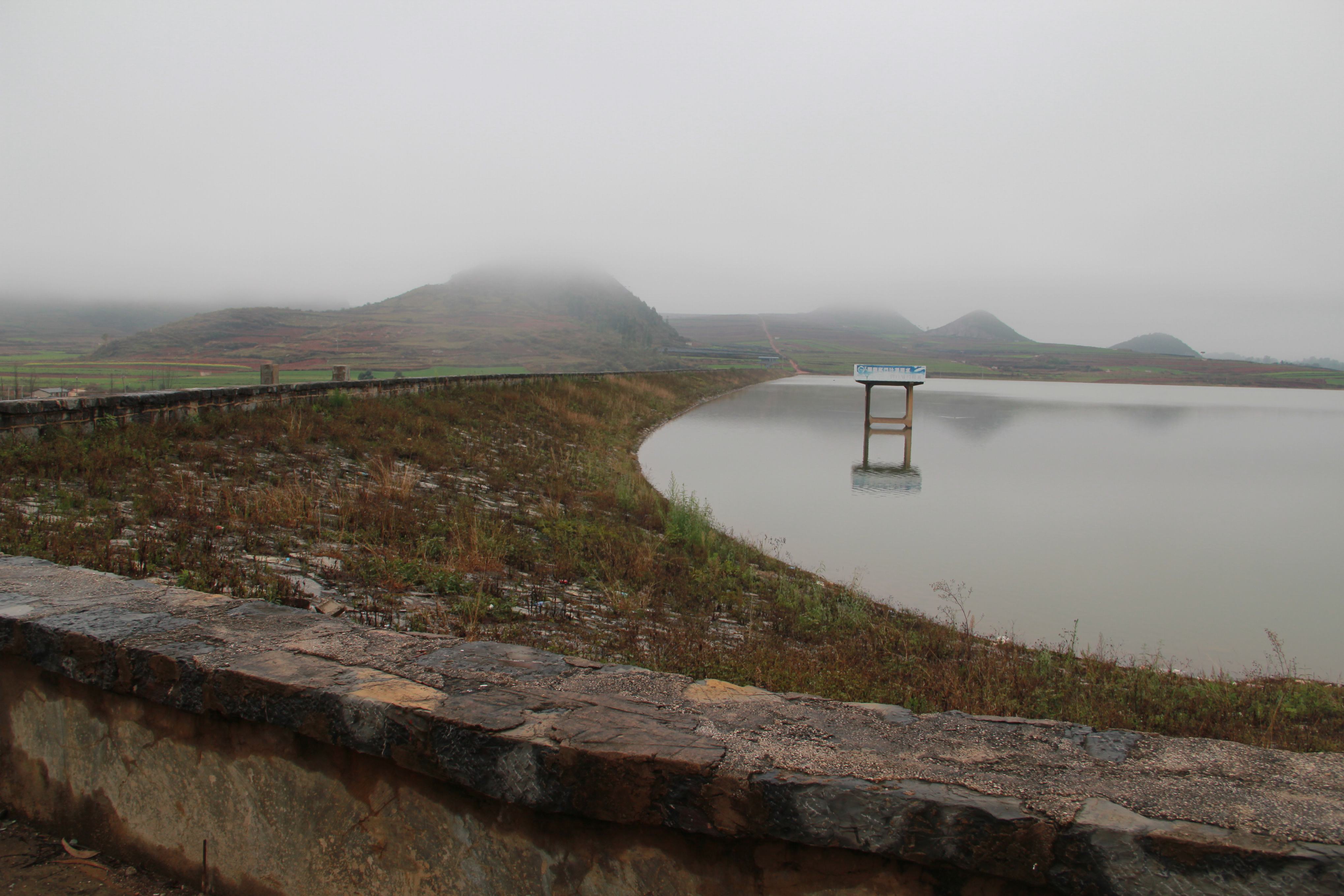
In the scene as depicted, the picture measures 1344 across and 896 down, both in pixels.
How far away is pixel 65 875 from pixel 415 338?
115 metres

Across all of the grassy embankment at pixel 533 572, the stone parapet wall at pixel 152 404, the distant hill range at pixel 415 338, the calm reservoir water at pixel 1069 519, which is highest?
the distant hill range at pixel 415 338

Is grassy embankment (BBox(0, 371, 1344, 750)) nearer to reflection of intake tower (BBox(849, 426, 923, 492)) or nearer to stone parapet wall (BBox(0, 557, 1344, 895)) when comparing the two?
stone parapet wall (BBox(0, 557, 1344, 895))

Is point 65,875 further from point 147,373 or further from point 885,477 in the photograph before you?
point 147,373

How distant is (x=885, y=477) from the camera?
21.9 meters

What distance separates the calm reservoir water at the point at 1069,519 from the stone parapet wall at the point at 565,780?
7.37m

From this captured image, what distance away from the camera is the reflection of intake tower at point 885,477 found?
19859 mm

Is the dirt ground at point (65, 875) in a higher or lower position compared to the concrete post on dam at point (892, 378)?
lower

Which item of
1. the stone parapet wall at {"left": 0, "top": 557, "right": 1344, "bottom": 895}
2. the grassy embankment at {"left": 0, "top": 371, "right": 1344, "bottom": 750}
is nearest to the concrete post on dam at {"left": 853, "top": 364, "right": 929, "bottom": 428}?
the grassy embankment at {"left": 0, "top": 371, "right": 1344, "bottom": 750}

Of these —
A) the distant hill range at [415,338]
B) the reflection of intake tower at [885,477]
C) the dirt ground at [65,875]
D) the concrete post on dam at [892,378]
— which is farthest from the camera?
the distant hill range at [415,338]

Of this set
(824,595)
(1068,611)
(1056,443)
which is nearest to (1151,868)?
(824,595)

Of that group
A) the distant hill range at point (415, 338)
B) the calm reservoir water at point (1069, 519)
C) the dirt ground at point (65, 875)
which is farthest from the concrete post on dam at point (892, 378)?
the distant hill range at point (415, 338)

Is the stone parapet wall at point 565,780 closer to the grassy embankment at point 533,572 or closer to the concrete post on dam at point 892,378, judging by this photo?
the grassy embankment at point 533,572

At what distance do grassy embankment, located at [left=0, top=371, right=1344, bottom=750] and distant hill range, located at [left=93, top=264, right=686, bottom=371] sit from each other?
68448 mm

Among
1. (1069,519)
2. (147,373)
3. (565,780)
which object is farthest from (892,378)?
(147,373)
